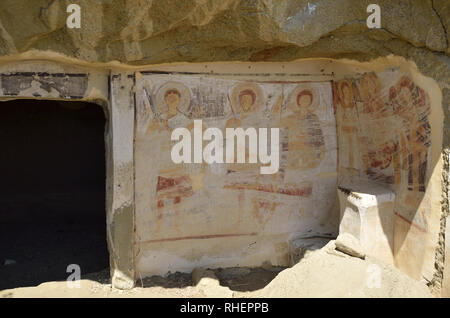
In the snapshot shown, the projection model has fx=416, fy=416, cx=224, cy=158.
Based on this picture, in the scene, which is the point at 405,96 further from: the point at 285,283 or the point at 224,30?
the point at 285,283

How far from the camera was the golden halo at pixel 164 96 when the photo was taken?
4496 millimetres

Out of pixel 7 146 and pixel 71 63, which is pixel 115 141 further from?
pixel 7 146

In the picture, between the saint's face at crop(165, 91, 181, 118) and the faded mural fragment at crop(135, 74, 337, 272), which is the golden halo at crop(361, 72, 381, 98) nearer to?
the faded mural fragment at crop(135, 74, 337, 272)

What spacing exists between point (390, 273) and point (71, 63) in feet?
11.6

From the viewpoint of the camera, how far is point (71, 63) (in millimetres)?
4121

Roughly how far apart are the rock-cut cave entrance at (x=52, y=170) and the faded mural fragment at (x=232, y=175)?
73.8 inches

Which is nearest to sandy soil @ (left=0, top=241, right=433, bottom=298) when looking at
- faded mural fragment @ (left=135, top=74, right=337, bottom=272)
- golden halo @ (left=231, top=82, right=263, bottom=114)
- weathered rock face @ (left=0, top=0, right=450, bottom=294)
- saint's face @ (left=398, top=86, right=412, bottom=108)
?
faded mural fragment @ (left=135, top=74, right=337, bottom=272)

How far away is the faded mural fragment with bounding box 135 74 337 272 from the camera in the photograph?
4.55m

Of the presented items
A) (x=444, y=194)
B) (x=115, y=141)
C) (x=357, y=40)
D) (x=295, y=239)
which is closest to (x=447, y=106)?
(x=444, y=194)

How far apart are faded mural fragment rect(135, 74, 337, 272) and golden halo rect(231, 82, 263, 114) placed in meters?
0.01

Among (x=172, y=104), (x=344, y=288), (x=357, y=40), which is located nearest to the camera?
(x=344, y=288)

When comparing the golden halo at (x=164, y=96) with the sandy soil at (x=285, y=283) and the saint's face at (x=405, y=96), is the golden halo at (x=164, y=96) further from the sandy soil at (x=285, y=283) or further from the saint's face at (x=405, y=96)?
the saint's face at (x=405, y=96)

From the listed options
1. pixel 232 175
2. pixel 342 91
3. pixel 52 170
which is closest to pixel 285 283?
pixel 232 175

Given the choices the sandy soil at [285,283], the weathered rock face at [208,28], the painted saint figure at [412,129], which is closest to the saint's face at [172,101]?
the weathered rock face at [208,28]
